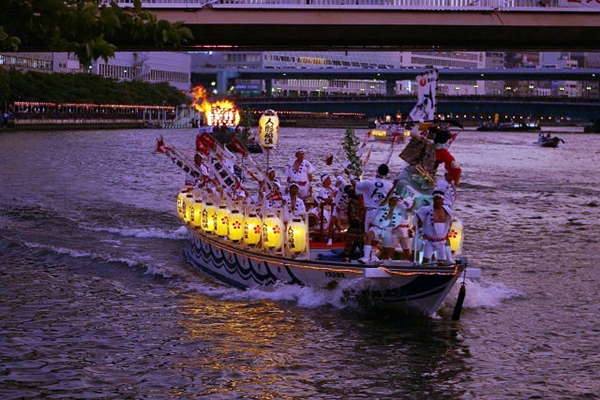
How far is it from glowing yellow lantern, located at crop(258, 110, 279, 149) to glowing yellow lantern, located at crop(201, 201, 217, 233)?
80.7 inches

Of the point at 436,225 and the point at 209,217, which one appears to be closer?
the point at 436,225

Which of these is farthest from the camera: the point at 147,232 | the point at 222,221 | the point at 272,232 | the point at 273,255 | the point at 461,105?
the point at 461,105

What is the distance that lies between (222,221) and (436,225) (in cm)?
693

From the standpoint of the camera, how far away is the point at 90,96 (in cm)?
14950

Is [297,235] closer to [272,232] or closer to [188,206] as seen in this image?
[272,232]

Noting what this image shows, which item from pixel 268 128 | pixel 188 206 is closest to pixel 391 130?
pixel 268 128

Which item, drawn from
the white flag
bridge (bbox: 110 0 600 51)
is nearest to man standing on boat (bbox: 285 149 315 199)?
the white flag

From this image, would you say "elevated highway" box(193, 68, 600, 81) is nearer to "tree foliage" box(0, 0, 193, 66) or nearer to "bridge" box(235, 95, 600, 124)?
"bridge" box(235, 95, 600, 124)

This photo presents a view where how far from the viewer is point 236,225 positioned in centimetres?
2409

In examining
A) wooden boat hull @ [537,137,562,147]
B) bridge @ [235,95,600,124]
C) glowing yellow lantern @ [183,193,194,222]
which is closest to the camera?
glowing yellow lantern @ [183,193,194,222]

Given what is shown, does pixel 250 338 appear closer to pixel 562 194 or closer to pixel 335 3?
pixel 335 3

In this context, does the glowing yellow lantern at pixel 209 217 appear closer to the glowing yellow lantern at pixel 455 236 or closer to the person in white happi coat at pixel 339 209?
the person in white happi coat at pixel 339 209

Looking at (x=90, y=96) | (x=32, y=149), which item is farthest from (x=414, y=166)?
(x=90, y=96)

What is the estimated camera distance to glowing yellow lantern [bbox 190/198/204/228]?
26.8 metres
